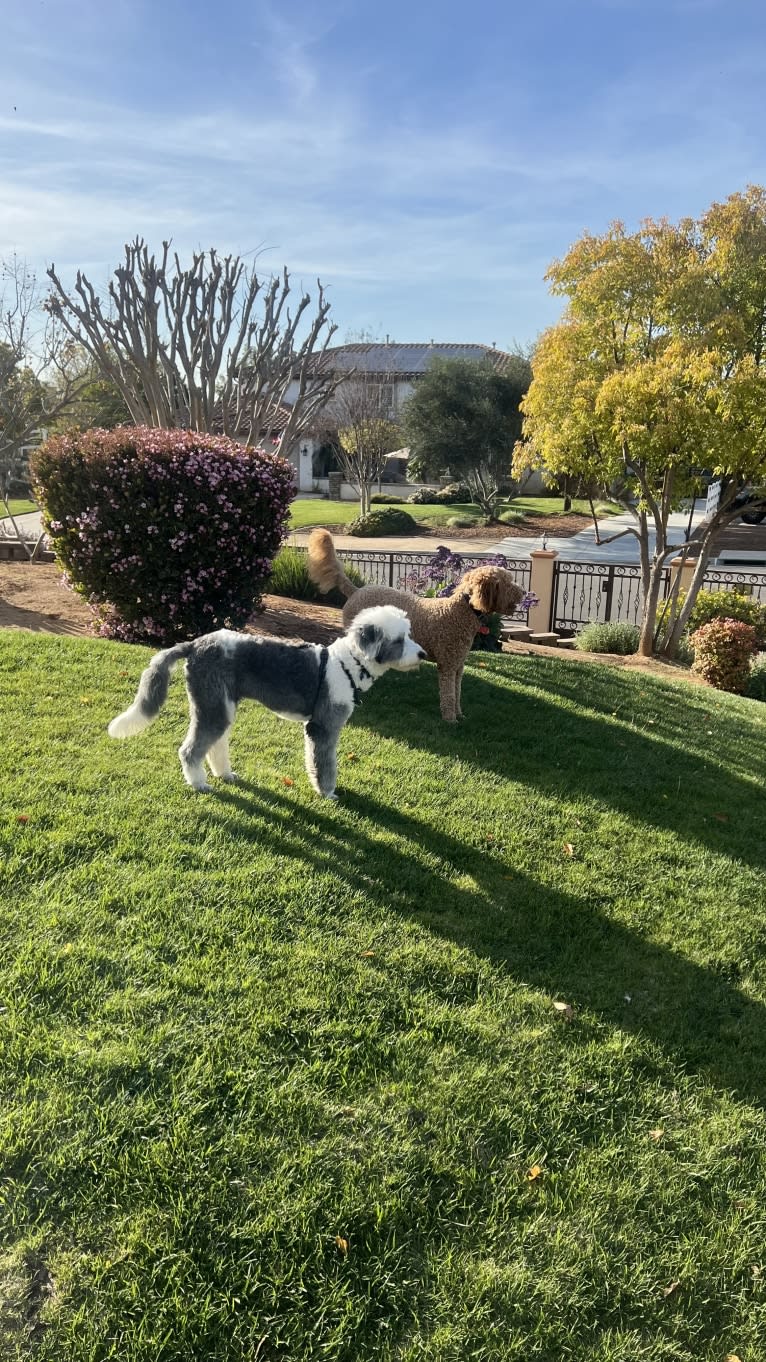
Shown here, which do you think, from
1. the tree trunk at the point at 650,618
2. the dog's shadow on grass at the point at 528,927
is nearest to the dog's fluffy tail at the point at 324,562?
the dog's shadow on grass at the point at 528,927

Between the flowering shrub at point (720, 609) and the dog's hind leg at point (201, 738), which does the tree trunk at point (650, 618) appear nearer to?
the flowering shrub at point (720, 609)

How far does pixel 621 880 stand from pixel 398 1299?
273 cm

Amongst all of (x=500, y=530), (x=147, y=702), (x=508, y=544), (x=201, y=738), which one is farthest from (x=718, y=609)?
(x=500, y=530)

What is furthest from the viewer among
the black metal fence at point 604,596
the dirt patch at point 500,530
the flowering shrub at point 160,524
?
the dirt patch at point 500,530

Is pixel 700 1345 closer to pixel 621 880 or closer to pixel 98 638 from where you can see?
pixel 621 880

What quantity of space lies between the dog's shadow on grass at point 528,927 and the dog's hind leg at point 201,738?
0.21 meters

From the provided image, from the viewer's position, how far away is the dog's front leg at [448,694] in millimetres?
6262

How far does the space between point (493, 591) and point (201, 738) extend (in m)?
2.51

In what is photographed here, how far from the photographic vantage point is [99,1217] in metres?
2.19

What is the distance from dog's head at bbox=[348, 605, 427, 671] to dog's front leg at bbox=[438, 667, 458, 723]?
184 cm

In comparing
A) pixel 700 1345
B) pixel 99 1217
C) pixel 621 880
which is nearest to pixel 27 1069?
pixel 99 1217

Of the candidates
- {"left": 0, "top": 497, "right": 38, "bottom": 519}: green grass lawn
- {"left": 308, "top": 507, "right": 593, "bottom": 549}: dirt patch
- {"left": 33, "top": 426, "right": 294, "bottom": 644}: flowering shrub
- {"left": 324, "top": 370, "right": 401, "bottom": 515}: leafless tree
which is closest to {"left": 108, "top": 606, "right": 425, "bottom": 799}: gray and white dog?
{"left": 33, "top": 426, "right": 294, "bottom": 644}: flowering shrub

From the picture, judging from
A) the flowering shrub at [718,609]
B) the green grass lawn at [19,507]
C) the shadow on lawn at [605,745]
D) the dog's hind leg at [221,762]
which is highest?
the green grass lawn at [19,507]

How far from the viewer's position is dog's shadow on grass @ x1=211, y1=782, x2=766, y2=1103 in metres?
3.27
